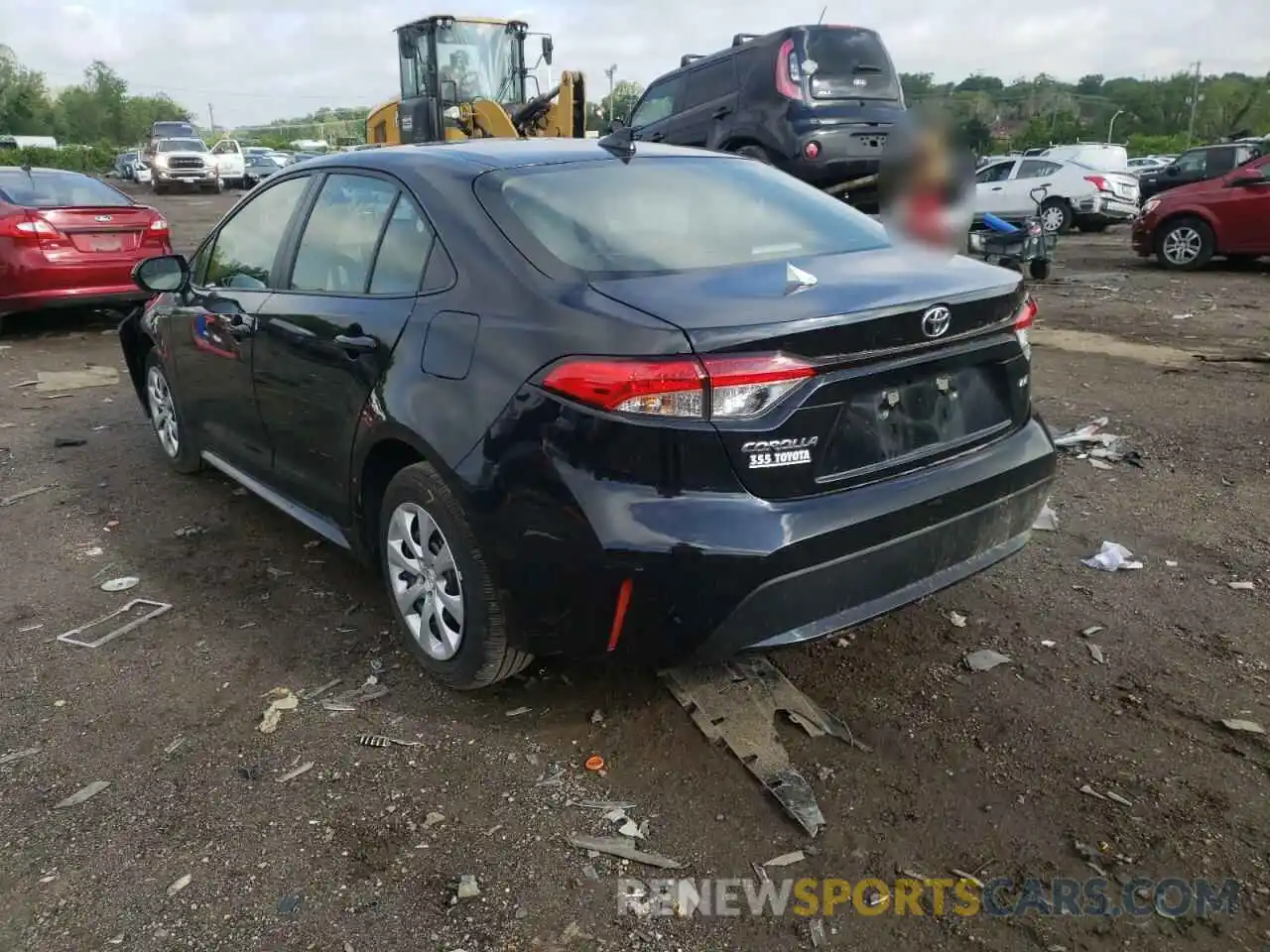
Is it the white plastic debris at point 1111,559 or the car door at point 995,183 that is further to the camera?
the car door at point 995,183

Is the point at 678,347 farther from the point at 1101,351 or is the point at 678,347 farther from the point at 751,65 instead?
the point at 751,65

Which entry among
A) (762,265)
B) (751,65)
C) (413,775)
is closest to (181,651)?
(413,775)

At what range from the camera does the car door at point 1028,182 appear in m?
18.3

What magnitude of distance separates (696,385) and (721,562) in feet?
1.46

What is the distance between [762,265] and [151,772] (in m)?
2.32

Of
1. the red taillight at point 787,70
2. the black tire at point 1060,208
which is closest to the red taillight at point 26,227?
the red taillight at point 787,70

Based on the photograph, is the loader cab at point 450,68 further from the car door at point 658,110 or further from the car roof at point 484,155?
the car roof at point 484,155

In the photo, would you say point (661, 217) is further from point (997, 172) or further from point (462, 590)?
point (997, 172)

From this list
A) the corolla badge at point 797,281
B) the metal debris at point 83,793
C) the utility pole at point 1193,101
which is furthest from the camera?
the utility pole at point 1193,101

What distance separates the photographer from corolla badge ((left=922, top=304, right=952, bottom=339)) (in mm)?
2721

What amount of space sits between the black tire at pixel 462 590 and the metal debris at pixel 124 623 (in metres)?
1.30

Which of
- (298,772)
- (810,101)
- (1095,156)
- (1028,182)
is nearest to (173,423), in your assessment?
(298,772)

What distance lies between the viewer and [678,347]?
2.43 meters

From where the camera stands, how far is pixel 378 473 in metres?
3.33
